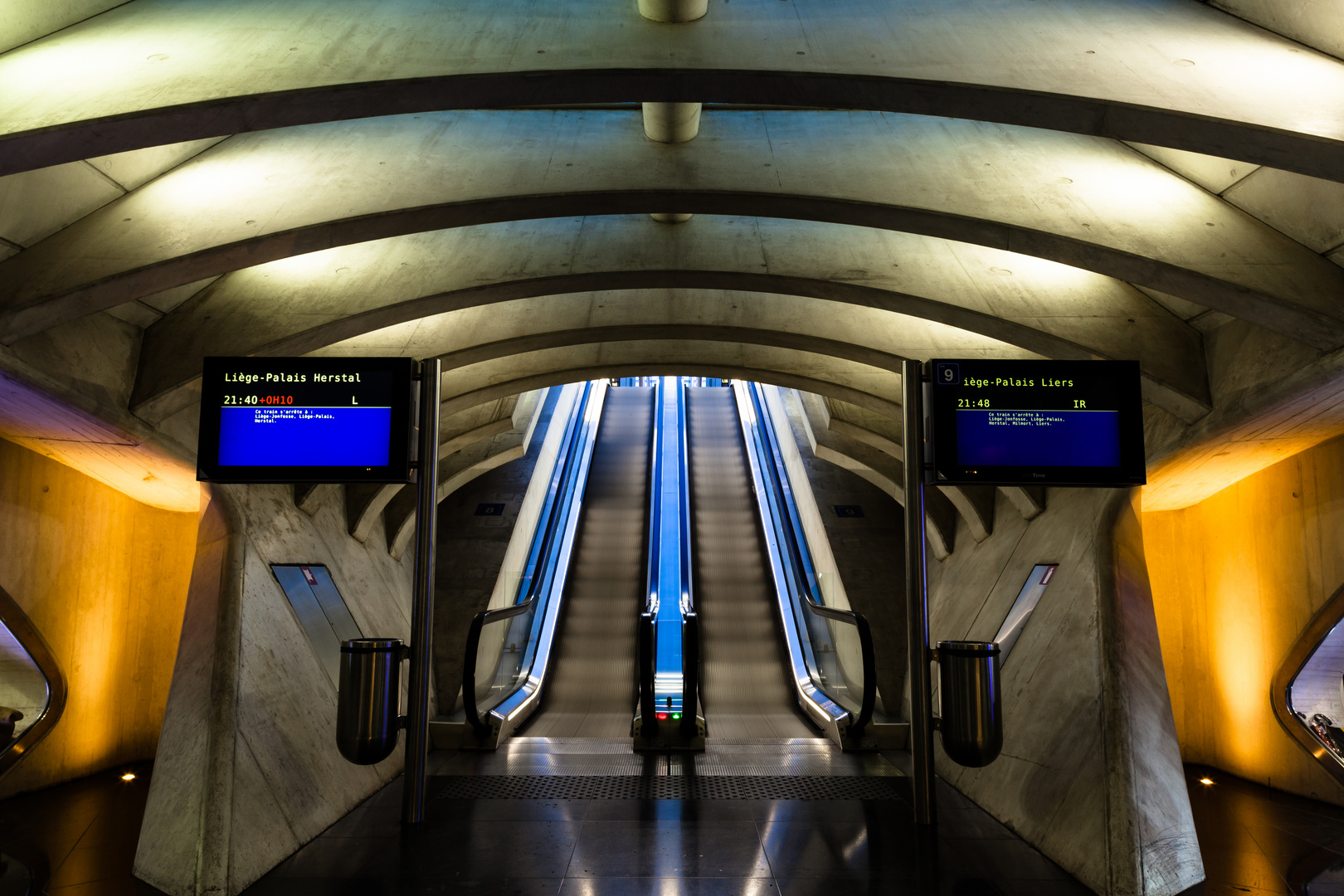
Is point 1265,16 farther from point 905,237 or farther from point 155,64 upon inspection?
point 155,64

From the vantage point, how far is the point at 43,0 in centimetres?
396

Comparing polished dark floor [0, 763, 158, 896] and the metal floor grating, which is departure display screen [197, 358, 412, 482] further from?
the metal floor grating

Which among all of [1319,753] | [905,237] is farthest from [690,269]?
[1319,753]

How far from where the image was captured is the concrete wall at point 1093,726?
529 cm

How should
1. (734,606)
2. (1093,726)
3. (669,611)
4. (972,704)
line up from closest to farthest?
1. (972,704)
2. (1093,726)
3. (669,611)
4. (734,606)

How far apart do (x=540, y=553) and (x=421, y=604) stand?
621cm

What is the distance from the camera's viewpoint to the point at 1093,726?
5875 mm

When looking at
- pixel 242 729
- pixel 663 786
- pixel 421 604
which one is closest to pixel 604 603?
pixel 663 786

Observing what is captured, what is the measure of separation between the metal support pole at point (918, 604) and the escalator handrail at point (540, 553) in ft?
14.5

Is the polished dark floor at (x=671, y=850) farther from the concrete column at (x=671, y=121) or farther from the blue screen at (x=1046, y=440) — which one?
the concrete column at (x=671, y=121)

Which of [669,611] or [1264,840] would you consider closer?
[1264,840]

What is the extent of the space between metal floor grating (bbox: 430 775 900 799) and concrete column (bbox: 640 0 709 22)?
506cm

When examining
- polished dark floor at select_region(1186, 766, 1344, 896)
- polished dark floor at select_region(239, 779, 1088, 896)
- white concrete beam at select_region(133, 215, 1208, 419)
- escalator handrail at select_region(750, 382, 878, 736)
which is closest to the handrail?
white concrete beam at select_region(133, 215, 1208, 419)

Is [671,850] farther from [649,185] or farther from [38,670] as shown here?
[38,670]
